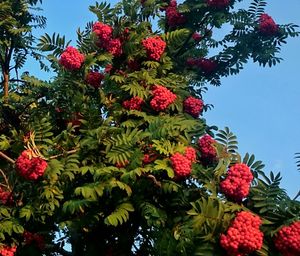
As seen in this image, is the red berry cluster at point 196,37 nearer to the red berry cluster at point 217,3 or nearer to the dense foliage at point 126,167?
the red berry cluster at point 217,3

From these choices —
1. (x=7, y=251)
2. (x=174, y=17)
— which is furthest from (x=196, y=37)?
(x=7, y=251)

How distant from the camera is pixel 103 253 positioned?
600 cm

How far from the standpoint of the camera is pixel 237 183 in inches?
186

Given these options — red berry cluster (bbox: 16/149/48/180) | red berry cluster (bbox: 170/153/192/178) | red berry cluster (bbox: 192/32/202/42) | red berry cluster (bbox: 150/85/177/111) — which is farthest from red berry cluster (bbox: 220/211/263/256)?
red berry cluster (bbox: 192/32/202/42)

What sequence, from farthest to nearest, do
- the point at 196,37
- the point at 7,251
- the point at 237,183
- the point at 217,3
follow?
the point at 196,37 → the point at 217,3 → the point at 7,251 → the point at 237,183

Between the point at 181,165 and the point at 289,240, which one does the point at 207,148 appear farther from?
the point at 289,240

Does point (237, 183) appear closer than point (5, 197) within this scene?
Yes

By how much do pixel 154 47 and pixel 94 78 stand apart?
741 mm

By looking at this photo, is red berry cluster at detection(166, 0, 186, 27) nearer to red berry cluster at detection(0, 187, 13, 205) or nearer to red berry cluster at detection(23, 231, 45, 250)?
red berry cluster at detection(0, 187, 13, 205)

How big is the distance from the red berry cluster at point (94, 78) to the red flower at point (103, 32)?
0.35 metres

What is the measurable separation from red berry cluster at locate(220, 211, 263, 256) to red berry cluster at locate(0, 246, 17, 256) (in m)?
2.24

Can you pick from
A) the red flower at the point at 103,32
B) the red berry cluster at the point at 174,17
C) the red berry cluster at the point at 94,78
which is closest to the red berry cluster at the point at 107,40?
the red flower at the point at 103,32

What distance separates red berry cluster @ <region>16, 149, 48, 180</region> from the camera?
5.21 metres

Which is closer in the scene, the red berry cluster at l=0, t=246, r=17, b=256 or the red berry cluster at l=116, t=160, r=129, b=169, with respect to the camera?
the red berry cluster at l=116, t=160, r=129, b=169
